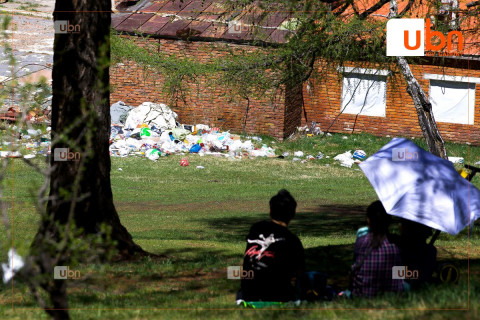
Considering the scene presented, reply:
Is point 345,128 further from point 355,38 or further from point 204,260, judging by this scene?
point 204,260

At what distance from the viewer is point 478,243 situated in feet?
36.6

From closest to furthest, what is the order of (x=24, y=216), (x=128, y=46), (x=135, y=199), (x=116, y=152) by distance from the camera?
(x=24, y=216) → (x=128, y=46) → (x=135, y=199) → (x=116, y=152)

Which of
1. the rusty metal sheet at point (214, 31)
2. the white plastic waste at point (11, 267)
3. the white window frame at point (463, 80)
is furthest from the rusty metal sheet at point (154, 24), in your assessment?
the white plastic waste at point (11, 267)

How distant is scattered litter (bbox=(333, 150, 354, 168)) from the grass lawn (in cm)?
28

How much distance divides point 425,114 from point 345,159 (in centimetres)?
1108

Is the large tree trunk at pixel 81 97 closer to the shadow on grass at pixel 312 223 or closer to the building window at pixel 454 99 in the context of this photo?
the shadow on grass at pixel 312 223

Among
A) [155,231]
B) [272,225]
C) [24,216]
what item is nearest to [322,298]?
[272,225]

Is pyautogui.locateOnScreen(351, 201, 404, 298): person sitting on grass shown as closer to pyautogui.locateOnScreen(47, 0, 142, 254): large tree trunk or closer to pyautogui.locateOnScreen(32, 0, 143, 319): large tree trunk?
pyautogui.locateOnScreen(32, 0, 143, 319): large tree trunk

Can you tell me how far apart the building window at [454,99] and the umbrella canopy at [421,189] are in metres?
21.1

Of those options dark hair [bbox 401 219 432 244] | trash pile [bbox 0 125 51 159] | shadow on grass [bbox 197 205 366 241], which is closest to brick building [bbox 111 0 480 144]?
trash pile [bbox 0 125 51 159]

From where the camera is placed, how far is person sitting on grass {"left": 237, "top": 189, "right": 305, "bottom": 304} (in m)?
6.20

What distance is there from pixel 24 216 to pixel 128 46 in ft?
14.6

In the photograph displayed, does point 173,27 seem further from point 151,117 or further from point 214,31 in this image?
point 151,117

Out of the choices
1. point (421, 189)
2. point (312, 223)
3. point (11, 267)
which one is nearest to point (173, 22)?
point (312, 223)
